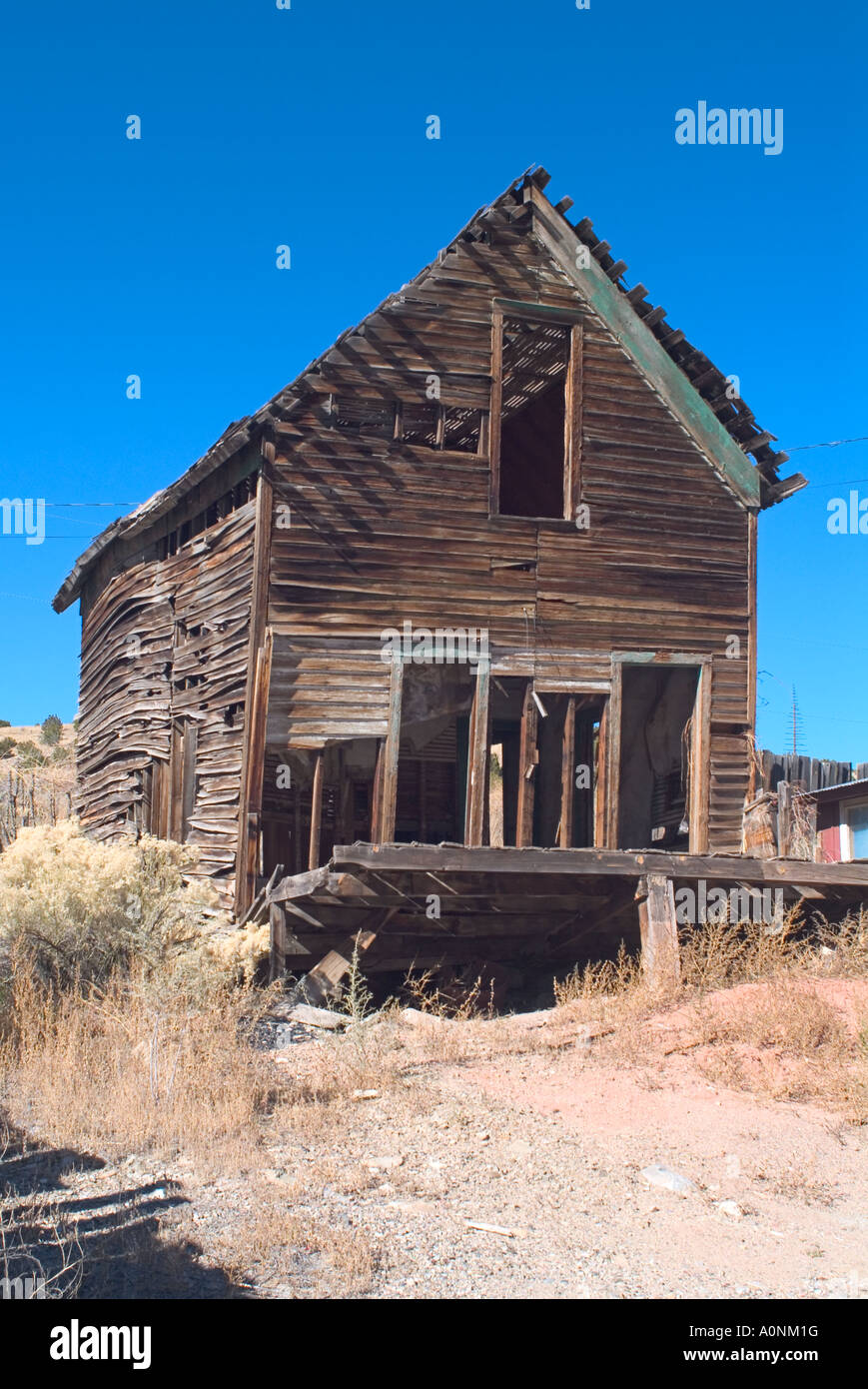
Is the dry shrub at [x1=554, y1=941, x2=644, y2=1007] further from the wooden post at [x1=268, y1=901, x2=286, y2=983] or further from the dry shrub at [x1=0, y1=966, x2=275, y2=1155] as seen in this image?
the dry shrub at [x1=0, y1=966, x2=275, y2=1155]

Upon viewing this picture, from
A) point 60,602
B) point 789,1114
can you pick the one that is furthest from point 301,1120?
point 60,602

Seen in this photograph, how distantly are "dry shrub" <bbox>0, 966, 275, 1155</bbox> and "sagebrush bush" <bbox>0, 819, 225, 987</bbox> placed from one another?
497mm

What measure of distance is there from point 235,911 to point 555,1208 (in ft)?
25.2

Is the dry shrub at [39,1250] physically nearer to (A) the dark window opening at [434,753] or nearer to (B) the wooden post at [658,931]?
(B) the wooden post at [658,931]

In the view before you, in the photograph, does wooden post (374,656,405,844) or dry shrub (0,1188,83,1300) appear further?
wooden post (374,656,405,844)

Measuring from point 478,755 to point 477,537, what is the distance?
271 centimetres

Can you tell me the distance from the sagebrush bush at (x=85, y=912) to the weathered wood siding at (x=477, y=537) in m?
2.42

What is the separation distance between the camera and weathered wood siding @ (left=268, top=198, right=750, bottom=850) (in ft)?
45.8

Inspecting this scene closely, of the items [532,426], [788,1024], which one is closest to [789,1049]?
[788,1024]

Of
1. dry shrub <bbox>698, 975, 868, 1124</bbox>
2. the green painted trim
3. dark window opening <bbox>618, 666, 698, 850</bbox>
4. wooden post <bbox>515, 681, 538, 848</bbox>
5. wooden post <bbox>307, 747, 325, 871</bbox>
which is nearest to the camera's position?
dry shrub <bbox>698, 975, 868, 1124</bbox>

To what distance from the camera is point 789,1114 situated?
8.10m

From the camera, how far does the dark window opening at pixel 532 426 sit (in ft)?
53.8

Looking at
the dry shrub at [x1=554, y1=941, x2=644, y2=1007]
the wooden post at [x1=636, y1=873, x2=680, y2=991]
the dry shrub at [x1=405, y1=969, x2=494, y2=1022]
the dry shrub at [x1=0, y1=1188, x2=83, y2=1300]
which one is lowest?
the dry shrub at [x1=0, y1=1188, x2=83, y2=1300]

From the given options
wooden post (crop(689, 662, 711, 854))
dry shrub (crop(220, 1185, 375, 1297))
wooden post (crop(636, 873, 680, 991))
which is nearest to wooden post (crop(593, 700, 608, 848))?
wooden post (crop(689, 662, 711, 854))
